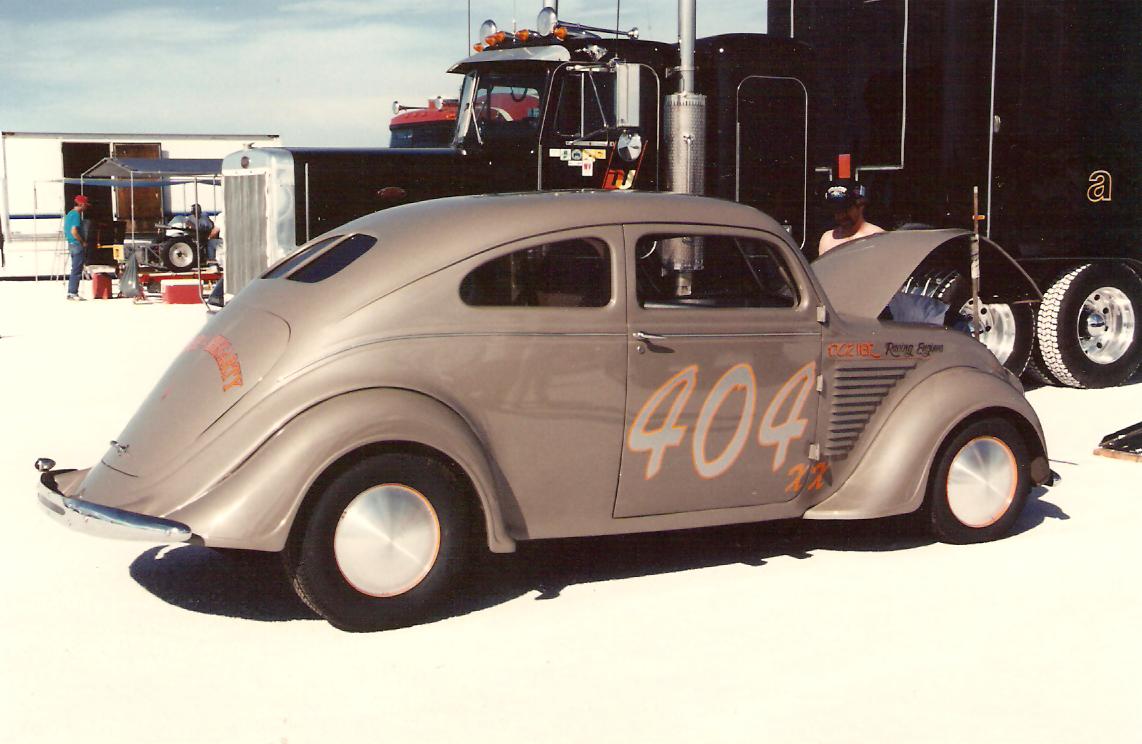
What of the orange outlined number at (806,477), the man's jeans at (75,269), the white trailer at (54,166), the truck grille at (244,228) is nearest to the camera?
the orange outlined number at (806,477)

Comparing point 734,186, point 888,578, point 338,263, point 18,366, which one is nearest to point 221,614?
point 338,263

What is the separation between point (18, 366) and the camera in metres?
14.0

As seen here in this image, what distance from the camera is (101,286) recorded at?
26234 mm

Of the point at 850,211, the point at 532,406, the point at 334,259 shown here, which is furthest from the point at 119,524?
the point at 850,211

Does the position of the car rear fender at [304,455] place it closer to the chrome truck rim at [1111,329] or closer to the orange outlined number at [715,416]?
the orange outlined number at [715,416]

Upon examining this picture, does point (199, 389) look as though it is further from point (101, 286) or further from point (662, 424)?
point (101, 286)

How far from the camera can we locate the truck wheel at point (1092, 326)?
12.3 m

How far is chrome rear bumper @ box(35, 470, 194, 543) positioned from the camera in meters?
4.81

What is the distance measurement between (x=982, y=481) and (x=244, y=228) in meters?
8.04

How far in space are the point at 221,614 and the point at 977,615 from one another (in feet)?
10.1

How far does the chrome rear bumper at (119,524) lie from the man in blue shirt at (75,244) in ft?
69.6

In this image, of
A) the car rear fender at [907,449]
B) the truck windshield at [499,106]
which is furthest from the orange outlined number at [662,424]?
the truck windshield at [499,106]

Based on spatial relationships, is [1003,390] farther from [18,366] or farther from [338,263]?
[18,366]

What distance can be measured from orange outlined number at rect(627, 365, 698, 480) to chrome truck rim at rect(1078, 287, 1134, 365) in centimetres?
820
